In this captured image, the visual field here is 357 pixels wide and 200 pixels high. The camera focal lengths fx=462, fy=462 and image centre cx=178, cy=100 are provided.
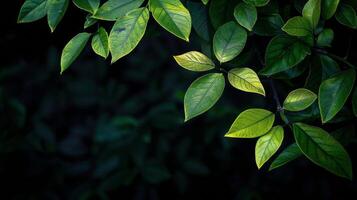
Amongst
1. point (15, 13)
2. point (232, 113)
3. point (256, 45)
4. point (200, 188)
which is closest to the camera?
point (256, 45)

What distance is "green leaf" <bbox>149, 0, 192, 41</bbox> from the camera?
3.01 feet

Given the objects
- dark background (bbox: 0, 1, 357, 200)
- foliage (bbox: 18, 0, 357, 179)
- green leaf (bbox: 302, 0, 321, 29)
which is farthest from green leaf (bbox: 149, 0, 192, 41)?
dark background (bbox: 0, 1, 357, 200)

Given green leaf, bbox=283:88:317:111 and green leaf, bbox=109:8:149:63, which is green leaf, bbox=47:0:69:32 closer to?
A: green leaf, bbox=109:8:149:63

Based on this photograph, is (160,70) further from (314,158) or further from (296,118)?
(314,158)

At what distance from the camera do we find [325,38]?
3.43ft

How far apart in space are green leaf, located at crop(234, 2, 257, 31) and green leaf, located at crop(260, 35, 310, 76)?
67mm

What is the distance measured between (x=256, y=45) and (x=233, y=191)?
1.68m

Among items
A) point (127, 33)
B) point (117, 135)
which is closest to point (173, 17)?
point (127, 33)

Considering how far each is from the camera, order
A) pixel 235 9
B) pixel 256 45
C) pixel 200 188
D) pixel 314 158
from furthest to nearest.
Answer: pixel 200 188, pixel 256 45, pixel 235 9, pixel 314 158

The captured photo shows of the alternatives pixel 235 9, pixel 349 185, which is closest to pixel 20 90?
pixel 349 185

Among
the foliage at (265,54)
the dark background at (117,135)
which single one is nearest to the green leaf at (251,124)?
the foliage at (265,54)

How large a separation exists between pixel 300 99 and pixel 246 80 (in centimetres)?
12

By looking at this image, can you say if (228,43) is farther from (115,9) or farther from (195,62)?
(115,9)

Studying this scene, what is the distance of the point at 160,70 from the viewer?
2881 mm
